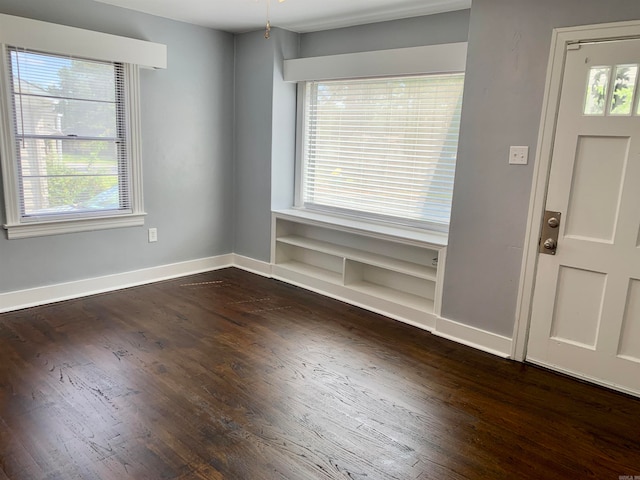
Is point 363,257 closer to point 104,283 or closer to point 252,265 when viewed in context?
point 252,265

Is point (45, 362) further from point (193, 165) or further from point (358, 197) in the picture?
point (358, 197)

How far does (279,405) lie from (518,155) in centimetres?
209

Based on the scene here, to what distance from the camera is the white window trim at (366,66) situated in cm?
348

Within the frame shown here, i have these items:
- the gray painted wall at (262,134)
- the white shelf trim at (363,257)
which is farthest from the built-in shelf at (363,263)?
the gray painted wall at (262,134)

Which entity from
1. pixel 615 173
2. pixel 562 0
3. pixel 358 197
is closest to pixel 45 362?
pixel 358 197

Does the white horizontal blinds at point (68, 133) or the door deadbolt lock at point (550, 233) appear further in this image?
the white horizontal blinds at point (68, 133)

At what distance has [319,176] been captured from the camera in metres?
4.70

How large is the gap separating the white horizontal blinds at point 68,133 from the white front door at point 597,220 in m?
3.44

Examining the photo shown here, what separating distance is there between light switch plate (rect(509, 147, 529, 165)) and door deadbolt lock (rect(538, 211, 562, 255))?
355 mm

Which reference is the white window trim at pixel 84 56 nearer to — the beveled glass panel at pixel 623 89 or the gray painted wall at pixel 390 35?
the gray painted wall at pixel 390 35

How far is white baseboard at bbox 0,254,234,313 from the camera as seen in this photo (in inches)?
143

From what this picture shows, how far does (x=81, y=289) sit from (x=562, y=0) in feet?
13.5

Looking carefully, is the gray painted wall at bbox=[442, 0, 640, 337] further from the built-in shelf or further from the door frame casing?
the built-in shelf

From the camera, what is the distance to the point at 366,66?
3.96 metres
